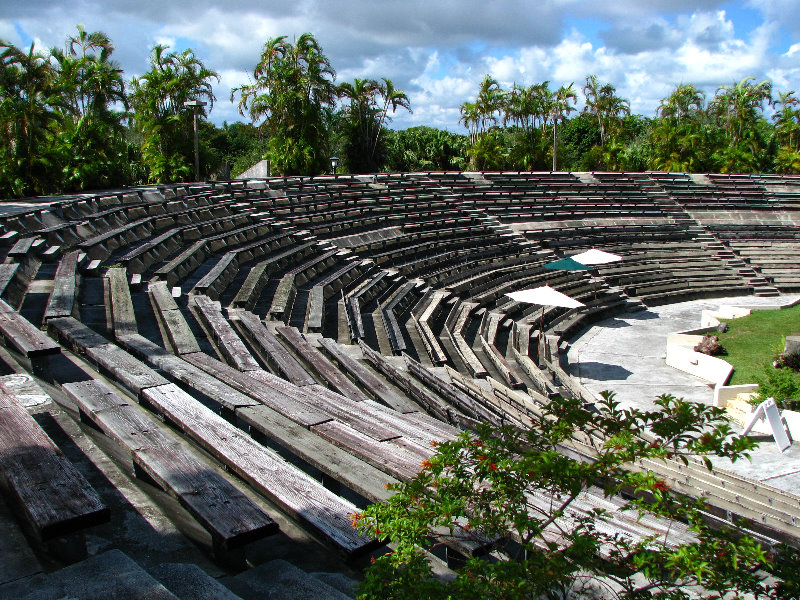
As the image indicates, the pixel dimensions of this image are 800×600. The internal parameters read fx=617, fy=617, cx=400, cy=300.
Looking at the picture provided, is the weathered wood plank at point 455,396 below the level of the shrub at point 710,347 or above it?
above

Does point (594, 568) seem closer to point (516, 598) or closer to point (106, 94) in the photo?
point (516, 598)

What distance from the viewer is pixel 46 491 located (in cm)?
252

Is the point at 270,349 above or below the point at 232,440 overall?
below

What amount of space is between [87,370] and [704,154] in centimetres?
4183

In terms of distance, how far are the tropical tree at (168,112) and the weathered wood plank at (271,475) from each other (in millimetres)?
26526

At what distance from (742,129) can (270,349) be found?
4498cm

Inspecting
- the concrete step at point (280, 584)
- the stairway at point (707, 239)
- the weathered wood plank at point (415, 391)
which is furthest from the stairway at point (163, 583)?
the stairway at point (707, 239)

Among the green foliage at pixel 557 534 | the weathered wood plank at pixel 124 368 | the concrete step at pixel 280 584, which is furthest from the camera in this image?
the weathered wood plank at pixel 124 368

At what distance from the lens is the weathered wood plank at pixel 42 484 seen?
92.2 inches

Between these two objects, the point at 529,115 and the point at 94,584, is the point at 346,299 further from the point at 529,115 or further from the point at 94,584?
the point at 529,115

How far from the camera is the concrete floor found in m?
9.76

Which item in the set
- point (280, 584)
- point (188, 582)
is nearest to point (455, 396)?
point (280, 584)

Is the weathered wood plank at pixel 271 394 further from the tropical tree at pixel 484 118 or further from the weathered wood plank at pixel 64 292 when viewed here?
the tropical tree at pixel 484 118

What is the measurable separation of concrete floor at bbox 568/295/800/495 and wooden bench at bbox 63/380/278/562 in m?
7.64
